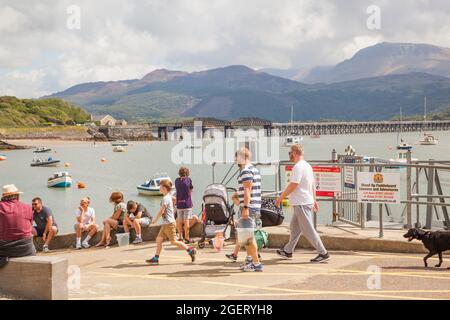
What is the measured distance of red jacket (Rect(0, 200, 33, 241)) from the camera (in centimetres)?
808

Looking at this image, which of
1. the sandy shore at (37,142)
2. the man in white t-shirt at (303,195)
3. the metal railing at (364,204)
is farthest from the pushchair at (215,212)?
the sandy shore at (37,142)

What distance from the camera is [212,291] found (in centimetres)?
820

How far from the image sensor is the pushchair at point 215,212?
1184 centimetres

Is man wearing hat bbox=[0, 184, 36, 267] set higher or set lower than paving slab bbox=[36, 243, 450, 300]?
higher

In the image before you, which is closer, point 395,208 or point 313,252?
point 313,252

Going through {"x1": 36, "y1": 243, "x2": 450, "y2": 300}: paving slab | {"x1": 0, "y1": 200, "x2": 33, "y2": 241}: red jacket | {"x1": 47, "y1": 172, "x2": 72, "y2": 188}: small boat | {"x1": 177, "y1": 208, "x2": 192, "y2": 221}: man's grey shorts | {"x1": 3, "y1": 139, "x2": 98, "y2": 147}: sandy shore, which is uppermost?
{"x1": 3, "y1": 139, "x2": 98, "y2": 147}: sandy shore

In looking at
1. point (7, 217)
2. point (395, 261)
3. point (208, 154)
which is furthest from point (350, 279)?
point (208, 154)

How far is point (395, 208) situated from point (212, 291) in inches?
880

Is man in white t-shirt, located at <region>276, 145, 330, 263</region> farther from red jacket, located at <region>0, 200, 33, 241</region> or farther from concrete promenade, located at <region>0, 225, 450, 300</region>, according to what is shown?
red jacket, located at <region>0, 200, 33, 241</region>

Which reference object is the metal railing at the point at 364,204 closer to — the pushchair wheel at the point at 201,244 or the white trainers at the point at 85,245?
the pushchair wheel at the point at 201,244

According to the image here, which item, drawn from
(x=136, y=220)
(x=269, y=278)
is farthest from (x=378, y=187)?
(x=136, y=220)

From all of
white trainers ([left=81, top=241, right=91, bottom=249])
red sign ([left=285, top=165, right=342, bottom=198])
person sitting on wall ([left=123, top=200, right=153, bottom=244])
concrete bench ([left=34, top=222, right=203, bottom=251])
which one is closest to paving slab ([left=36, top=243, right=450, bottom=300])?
person sitting on wall ([left=123, top=200, right=153, bottom=244])

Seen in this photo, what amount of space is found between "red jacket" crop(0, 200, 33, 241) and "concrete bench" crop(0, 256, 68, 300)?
0.36m
